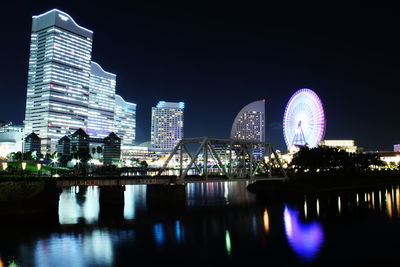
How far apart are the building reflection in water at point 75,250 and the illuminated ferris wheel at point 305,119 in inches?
3704

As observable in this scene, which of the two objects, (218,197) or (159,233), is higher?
(218,197)

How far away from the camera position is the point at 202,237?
1644 inches

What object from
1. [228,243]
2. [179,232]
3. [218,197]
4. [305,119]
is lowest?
[228,243]

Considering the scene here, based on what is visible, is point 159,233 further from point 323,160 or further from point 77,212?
point 323,160

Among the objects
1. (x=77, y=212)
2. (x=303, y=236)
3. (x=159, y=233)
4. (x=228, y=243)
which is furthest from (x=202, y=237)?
(x=77, y=212)

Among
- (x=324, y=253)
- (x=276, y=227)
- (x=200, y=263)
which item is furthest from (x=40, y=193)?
(x=324, y=253)

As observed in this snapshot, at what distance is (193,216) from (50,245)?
24.4 meters

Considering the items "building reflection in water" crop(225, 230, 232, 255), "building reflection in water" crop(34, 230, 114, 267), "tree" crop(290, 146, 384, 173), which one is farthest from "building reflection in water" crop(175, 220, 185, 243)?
"tree" crop(290, 146, 384, 173)

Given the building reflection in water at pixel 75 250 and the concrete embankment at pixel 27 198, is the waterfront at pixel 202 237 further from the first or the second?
the concrete embankment at pixel 27 198

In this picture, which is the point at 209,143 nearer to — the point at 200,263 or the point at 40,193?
the point at 40,193

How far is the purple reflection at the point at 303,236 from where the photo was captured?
36.0m

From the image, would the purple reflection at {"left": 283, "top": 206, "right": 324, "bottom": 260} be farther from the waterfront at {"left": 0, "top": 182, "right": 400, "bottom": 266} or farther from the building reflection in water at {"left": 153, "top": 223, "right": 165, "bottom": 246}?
the building reflection in water at {"left": 153, "top": 223, "right": 165, "bottom": 246}

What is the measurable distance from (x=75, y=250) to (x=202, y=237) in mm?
14571

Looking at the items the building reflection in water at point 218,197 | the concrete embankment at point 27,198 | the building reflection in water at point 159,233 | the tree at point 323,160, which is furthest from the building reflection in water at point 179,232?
the tree at point 323,160
